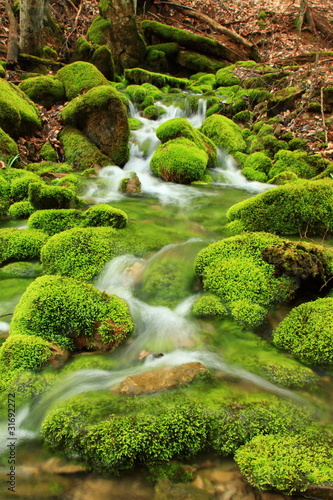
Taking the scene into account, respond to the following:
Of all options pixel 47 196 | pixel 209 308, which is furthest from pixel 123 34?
pixel 209 308

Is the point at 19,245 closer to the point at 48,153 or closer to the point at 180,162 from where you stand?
the point at 48,153

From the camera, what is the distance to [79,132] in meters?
9.61

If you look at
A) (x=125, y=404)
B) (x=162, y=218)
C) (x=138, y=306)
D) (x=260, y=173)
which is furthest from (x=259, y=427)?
(x=260, y=173)

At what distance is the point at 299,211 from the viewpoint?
5.01 meters

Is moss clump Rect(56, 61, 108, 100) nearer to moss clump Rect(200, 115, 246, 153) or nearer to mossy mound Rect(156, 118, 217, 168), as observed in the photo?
mossy mound Rect(156, 118, 217, 168)

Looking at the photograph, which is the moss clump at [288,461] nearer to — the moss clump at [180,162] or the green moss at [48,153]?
the moss clump at [180,162]

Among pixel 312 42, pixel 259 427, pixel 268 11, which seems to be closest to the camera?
pixel 259 427

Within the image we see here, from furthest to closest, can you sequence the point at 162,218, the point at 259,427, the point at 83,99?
the point at 83,99 < the point at 162,218 < the point at 259,427

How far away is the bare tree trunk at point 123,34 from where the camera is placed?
16652mm

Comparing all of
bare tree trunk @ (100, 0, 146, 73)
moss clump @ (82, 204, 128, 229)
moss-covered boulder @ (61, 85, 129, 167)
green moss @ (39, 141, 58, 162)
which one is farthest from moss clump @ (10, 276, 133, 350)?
bare tree trunk @ (100, 0, 146, 73)

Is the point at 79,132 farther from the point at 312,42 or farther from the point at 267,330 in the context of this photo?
the point at 312,42

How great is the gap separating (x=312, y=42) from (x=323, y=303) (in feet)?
77.7

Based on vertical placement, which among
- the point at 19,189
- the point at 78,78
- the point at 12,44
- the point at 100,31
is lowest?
the point at 19,189

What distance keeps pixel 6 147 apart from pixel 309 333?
24.5ft
